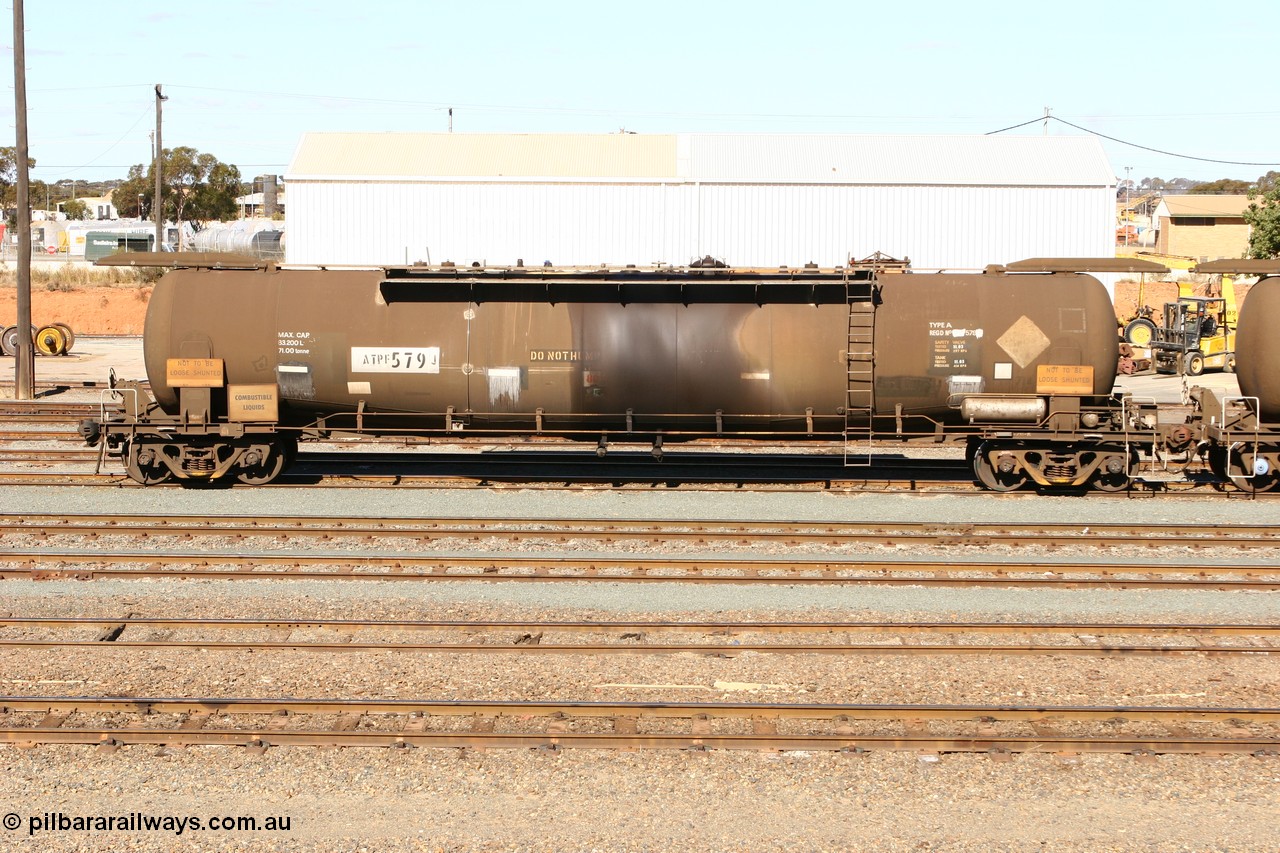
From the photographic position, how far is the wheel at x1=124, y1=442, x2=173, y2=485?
707 inches

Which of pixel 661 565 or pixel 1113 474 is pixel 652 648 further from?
pixel 1113 474

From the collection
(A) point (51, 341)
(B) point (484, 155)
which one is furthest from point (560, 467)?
(A) point (51, 341)

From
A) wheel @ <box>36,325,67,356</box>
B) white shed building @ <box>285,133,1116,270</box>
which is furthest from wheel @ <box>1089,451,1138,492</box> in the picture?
wheel @ <box>36,325,67,356</box>

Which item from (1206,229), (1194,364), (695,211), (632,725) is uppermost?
(1206,229)

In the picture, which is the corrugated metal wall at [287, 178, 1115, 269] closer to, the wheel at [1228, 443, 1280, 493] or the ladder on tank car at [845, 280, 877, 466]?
→ the wheel at [1228, 443, 1280, 493]

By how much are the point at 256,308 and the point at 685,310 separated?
666cm

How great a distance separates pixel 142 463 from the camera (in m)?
17.9

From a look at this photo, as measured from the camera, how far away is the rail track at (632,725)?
8.76m

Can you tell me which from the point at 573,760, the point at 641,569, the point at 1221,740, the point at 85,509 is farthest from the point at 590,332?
the point at 1221,740

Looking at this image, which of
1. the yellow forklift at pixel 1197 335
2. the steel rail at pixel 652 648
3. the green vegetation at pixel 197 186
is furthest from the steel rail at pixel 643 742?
the green vegetation at pixel 197 186

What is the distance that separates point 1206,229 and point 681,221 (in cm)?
6794

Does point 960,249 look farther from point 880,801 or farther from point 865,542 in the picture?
point 880,801

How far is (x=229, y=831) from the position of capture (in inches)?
299

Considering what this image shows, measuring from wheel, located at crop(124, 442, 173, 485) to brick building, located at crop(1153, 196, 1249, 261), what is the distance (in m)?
89.3
